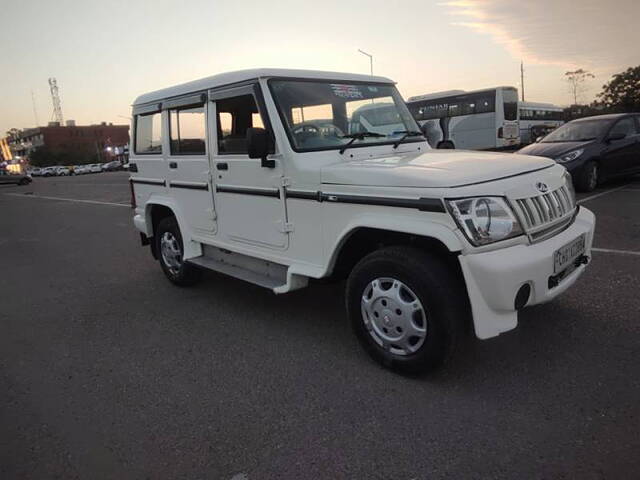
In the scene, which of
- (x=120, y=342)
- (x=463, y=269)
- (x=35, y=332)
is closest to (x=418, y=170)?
(x=463, y=269)

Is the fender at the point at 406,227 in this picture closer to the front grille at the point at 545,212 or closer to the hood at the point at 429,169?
the hood at the point at 429,169

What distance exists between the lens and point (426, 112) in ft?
90.5

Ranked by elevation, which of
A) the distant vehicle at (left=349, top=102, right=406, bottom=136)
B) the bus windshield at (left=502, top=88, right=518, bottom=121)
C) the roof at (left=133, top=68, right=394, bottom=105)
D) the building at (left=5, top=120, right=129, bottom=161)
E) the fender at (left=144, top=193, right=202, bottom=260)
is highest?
the building at (left=5, top=120, right=129, bottom=161)

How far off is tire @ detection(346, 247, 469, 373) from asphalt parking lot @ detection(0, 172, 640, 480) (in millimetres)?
209

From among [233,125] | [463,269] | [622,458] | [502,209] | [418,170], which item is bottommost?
[622,458]

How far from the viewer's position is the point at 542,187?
3.35 meters

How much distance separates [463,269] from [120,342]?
3.04 meters

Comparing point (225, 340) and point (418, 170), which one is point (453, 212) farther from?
point (225, 340)

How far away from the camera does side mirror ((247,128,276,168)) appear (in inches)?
146

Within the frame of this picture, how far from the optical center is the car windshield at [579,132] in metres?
11.0

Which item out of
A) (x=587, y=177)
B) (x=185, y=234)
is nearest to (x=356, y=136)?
(x=185, y=234)

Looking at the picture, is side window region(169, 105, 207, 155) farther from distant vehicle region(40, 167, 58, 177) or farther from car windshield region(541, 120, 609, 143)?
distant vehicle region(40, 167, 58, 177)

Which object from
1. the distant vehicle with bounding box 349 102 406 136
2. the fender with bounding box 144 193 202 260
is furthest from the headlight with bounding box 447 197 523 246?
the fender with bounding box 144 193 202 260

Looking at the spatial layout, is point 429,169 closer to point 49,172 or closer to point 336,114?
point 336,114
